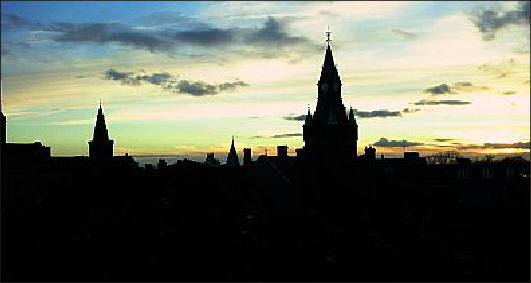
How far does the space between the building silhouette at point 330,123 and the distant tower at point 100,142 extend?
116 ft

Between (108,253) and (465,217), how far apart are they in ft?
105

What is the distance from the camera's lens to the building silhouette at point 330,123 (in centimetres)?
9806

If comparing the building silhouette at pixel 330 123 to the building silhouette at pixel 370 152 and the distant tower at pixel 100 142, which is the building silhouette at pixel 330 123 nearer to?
the building silhouette at pixel 370 152

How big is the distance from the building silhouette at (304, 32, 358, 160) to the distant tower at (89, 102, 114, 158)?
35.3 meters

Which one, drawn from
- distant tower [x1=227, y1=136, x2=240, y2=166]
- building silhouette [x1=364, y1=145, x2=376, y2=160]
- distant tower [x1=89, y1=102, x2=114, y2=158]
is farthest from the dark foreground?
distant tower [x1=227, y1=136, x2=240, y2=166]

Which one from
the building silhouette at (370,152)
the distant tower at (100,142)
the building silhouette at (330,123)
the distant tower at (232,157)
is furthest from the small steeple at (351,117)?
the distant tower at (232,157)

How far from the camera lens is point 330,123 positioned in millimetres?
98312

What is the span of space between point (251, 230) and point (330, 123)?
59533 millimetres

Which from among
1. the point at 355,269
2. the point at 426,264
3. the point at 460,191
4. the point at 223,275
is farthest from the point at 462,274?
the point at 460,191

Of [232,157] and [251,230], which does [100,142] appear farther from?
[251,230]

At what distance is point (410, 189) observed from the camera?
6334cm

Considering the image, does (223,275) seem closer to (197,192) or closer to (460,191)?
(197,192)

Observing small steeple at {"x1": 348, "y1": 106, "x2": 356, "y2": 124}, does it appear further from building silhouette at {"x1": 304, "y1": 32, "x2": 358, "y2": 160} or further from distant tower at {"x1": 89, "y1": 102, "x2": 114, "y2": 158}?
distant tower at {"x1": 89, "y1": 102, "x2": 114, "y2": 158}

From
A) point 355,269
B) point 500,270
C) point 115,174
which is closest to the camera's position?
point 355,269
